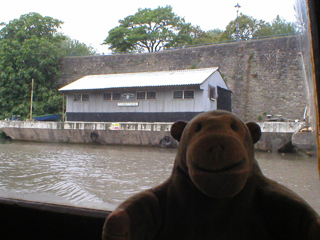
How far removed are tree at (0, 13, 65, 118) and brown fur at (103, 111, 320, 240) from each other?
7.92 metres

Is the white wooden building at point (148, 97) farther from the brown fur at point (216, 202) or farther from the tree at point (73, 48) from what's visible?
the brown fur at point (216, 202)

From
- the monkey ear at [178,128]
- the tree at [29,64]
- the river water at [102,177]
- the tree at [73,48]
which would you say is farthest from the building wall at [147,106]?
the monkey ear at [178,128]

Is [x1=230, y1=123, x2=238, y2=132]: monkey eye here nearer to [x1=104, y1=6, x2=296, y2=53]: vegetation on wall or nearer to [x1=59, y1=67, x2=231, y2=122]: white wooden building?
[x1=59, y1=67, x2=231, y2=122]: white wooden building

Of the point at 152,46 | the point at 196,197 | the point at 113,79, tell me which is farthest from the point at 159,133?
the point at 152,46

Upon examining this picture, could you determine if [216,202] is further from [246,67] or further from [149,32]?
[149,32]

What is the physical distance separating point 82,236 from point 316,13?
1315 mm

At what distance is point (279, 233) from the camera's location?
0.85m

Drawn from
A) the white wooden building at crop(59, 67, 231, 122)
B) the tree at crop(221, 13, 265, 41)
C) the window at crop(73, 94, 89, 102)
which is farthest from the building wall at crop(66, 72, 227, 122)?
the tree at crop(221, 13, 265, 41)

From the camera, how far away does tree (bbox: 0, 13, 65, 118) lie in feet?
28.6

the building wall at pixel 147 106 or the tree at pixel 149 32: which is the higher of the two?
the tree at pixel 149 32

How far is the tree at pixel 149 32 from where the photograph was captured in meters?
16.8

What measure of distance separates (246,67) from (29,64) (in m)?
10.5

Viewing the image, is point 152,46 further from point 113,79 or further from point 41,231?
point 41,231

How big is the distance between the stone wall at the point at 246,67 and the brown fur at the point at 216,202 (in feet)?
39.7
